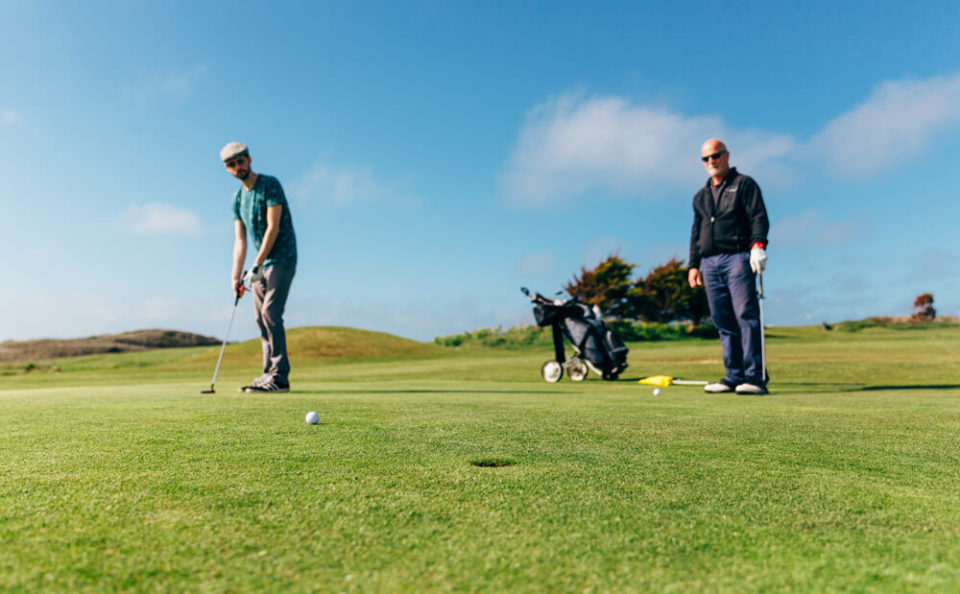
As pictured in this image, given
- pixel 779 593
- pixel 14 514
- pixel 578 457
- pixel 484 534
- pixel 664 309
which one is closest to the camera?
pixel 779 593

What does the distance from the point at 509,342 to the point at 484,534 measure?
29242 millimetres

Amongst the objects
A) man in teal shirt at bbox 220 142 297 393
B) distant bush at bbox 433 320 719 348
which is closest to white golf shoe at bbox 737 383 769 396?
man in teal shirt at bbox 220 142 297 393

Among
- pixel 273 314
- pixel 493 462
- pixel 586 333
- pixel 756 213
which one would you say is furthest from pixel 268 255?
pixel 586 333

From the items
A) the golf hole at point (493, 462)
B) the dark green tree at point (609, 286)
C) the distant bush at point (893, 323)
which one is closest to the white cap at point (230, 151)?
the golf hole at point (493, 462)

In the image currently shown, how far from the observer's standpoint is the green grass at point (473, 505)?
Answer: 4.46ft

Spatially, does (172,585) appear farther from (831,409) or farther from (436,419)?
(831,409)

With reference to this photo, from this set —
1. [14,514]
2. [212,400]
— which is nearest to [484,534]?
[14,514]

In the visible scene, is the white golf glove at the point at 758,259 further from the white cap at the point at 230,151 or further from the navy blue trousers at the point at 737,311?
the white cap at the point at 230,151

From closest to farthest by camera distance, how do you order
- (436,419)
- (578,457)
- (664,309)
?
(578,457) → (436,419) → (664,309)

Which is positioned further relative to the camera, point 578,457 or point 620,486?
point 578,457

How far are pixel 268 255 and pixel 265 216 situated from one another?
17.1 inches

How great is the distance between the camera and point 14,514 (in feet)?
5.77

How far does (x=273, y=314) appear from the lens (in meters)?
6.64

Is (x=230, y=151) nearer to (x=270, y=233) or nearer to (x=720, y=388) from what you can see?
(x=270, y=233)
